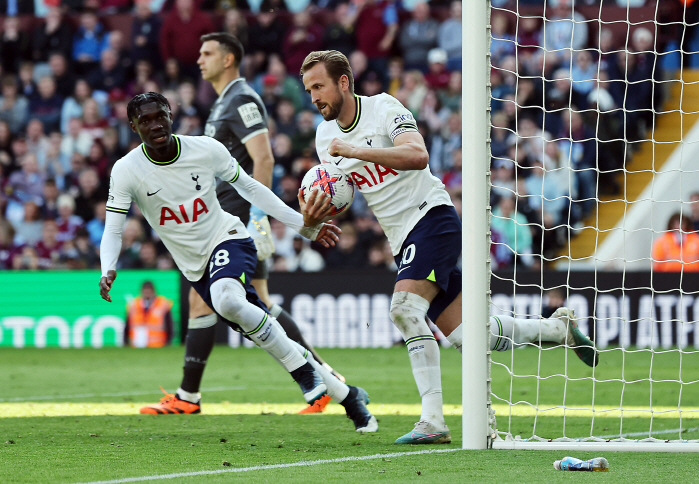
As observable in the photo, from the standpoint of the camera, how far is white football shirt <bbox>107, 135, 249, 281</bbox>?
6.02 metres

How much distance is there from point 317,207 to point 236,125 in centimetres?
212

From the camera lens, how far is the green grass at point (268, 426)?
166 inches

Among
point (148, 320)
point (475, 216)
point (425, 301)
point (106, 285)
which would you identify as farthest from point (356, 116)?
point (148, 320)

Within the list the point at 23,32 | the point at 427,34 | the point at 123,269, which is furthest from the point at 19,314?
the point at 427,34

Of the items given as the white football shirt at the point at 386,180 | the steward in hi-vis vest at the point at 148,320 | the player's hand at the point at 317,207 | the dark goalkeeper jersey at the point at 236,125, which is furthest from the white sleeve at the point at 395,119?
the steward in hi-vis vest at the point at 148,320

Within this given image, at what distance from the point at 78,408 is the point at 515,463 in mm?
3664

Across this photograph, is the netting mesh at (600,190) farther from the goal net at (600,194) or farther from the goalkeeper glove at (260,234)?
the goalkeeper glove at (260,234)

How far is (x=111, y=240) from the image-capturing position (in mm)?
5914

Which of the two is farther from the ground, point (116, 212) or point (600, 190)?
point (600, 190)

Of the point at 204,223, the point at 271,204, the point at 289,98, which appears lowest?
the point at 204,223

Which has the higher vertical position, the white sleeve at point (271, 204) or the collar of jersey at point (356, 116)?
the collar of jersey at point (356, 116)

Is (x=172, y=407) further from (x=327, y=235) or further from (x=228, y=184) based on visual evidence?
(x=327, y=235)

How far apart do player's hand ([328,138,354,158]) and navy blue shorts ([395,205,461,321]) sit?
65cm

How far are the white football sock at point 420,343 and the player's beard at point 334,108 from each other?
1.00m
